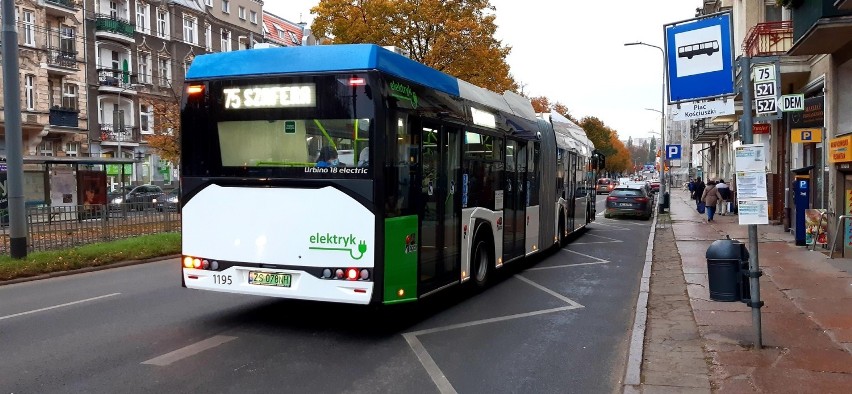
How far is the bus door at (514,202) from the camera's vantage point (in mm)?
11375

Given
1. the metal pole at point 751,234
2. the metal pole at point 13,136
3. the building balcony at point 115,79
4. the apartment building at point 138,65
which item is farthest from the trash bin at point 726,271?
the building balcony at point 115,79

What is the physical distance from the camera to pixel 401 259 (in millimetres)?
7434

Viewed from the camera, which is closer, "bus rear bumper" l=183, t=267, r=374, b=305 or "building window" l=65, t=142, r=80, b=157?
"bus rear bumper" l=183, t=267, r=374, b=305

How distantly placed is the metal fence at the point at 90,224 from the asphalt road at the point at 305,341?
3.21m

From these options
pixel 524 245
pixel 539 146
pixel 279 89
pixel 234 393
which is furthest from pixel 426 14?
pixel 234 393

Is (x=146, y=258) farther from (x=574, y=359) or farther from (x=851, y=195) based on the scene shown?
(x=851, y=195)

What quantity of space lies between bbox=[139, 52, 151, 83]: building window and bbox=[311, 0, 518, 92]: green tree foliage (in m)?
22.8

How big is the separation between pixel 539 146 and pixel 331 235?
7.38 meters

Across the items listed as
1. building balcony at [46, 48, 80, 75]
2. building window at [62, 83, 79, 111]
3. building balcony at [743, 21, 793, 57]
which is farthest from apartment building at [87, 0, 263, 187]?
building balcony at [743, 21, 793, 57]

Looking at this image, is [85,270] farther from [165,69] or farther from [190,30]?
[190,30]

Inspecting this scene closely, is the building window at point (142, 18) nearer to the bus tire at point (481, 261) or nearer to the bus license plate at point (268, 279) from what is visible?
the bus tire at point (481, 261)

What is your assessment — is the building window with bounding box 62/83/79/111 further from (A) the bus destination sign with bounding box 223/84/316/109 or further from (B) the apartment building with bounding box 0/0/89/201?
(A) the bus destination sign with bounding box 223/84/316/109

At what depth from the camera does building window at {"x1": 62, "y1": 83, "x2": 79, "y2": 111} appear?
38438mm

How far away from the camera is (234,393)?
554 centimetres
